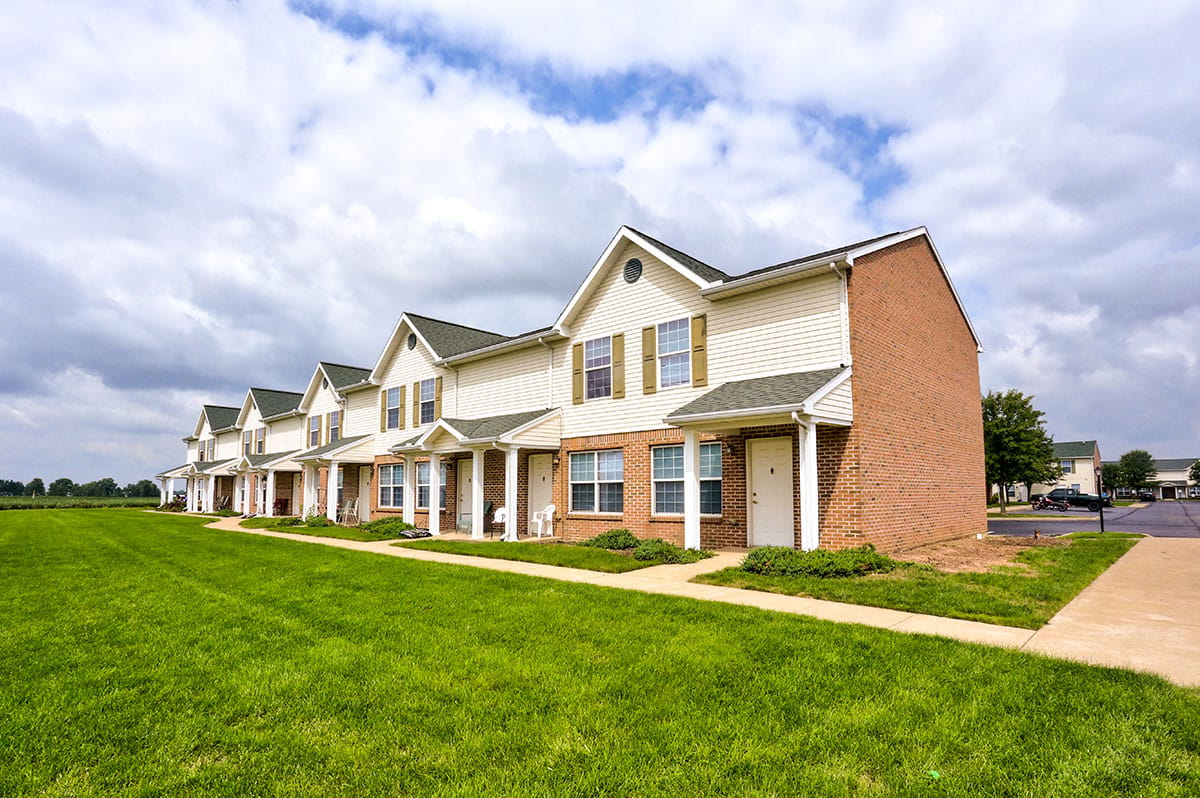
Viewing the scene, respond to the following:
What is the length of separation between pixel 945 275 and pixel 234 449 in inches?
1812

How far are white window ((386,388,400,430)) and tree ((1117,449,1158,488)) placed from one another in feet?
314

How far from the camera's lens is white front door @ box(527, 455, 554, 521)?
64.8ft

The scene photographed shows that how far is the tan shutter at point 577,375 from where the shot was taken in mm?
18812

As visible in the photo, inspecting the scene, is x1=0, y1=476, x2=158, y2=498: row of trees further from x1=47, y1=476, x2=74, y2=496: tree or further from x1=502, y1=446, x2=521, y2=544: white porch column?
x1=502, y1=446, x2=521, y2=544: white porch column

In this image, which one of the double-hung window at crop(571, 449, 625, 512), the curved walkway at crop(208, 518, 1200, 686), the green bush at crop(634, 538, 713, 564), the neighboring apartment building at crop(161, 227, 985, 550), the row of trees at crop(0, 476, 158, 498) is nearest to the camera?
the curved walkway at crop(208, 518, 1200, 686)

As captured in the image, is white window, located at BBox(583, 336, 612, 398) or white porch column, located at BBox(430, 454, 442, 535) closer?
white window, located at BBox(583, 336, 612, 398)

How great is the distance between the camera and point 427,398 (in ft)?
83.1

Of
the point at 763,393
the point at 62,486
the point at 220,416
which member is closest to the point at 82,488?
the point at 62,486

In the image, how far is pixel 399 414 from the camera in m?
26.8

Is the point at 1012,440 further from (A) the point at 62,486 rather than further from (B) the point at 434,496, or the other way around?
(A) the point at 62,486

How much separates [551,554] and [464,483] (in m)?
9.76

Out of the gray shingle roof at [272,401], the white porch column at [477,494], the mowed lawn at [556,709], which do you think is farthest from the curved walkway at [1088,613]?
the gray shingle roof at [272,401]

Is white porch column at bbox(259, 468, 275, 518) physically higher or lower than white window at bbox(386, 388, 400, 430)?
lower

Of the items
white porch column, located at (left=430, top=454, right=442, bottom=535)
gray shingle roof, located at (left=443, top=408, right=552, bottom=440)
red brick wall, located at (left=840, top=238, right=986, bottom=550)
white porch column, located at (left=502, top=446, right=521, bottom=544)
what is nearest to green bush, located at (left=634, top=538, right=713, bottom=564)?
red brick wall, located at (left=840, top=238, right=986, bottom=550)
